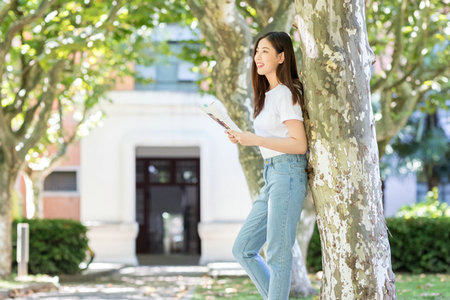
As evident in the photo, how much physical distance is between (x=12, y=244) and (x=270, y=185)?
35.0 ft

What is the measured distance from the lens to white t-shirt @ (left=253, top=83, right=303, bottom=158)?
470 centimetres

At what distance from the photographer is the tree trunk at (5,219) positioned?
42.6 feet

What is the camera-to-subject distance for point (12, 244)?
14375 mm

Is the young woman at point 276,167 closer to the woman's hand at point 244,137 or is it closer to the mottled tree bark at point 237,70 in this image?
the woman's hand at point 244,137

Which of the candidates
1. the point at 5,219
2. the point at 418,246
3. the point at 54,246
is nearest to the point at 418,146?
the point at 418,246

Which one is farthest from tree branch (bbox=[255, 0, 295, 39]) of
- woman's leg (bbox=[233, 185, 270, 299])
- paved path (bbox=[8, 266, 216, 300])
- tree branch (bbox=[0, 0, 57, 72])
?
woman's leg (bbox=[233, 185, 270, 299])

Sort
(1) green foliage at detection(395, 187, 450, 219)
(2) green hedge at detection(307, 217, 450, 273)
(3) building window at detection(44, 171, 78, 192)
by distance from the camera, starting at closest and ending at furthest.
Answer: (2) green hedge at detection(307, 217, 450, 273), (1) green foliage at detection(395, 187, 450, 219), (3) building window at detection(44, 171, 78, 192)

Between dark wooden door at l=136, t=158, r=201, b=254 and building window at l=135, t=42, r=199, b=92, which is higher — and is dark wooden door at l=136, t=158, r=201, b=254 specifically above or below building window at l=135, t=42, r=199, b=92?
below

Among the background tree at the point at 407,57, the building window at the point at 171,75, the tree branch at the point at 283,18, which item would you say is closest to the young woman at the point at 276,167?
the tree branch at the point at 283,18

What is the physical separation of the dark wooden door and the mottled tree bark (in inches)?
580

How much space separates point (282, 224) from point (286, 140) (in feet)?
1.73

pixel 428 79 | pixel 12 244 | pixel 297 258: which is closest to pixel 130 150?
pixel 12 244

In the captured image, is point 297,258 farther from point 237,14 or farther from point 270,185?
point 270,185

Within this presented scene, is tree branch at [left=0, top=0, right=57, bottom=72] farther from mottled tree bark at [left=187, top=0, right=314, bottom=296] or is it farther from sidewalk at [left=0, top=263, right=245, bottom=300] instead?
sidewalk at [left=0, top=263, right=245, bottom=300]
